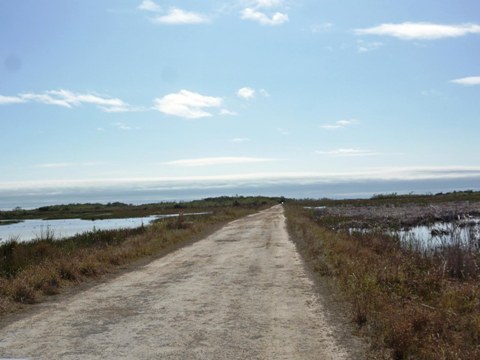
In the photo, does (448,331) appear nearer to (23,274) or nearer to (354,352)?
(354,352)

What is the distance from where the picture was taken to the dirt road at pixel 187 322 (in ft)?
24.7

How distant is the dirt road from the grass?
65 centimetres

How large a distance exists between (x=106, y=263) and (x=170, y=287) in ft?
16.3

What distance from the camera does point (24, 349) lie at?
7.59 m

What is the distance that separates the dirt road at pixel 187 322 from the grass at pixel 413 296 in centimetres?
65

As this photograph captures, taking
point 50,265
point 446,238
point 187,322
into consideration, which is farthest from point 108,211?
point 187,322

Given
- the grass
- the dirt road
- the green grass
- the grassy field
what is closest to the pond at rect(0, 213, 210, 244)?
the grassy field

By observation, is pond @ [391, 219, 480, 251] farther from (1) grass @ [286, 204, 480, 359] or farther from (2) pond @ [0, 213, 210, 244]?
(2) pond @ [0, 213, 210, 244]

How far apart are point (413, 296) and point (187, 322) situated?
487cm

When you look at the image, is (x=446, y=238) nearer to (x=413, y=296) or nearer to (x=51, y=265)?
(x=413, y=296)

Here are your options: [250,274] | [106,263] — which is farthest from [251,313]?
[106,263]

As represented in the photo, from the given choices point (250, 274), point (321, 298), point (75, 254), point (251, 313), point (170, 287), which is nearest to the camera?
point (251, 313)

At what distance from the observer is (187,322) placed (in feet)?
30.4

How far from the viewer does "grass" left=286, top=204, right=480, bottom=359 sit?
296 inches
